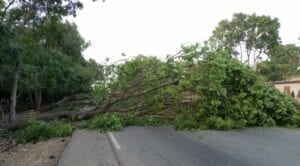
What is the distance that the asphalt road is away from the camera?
27.7 feet

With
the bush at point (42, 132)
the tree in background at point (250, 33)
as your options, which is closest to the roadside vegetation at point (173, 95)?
the bush at point (42, 132)

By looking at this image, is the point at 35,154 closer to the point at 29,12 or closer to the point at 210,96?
the point at 210,96

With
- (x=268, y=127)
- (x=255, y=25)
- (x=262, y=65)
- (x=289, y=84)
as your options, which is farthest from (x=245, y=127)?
(x=262, y=65)

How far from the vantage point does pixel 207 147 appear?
10.3 m

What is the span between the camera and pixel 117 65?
58.0ft

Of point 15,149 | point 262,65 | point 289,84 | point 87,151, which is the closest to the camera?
point 87,151

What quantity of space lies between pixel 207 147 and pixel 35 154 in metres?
4.65

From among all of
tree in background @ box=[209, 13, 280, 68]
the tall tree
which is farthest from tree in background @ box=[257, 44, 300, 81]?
the tall tree

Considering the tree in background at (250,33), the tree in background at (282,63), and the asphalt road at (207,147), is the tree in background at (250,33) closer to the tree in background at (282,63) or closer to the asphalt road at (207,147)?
the tree in background at (282,63)

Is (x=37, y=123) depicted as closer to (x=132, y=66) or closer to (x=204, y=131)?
(x=132, y=66)

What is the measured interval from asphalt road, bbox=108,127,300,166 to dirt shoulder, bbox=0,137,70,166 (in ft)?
5.08

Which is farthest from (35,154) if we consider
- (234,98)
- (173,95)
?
(234,98)

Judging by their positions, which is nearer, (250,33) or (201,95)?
(201,95)

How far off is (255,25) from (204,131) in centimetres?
4560
